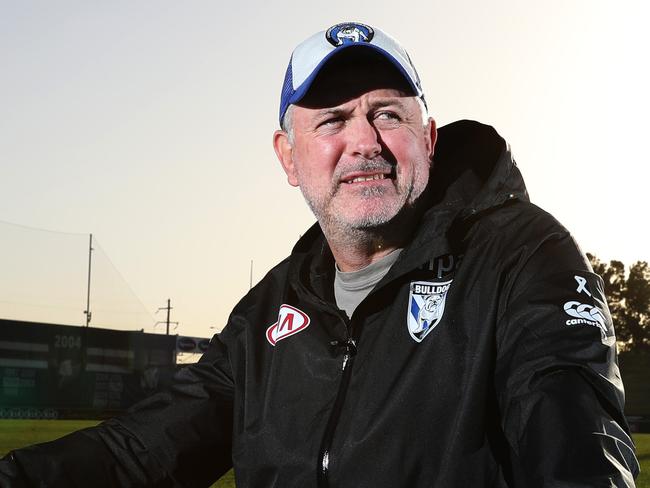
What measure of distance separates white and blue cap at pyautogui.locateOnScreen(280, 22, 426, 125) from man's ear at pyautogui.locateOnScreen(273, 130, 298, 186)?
0.19m

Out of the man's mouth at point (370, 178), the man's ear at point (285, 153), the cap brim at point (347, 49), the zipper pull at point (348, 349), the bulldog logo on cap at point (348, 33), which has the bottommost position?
the zipper pull at point (348, 349)

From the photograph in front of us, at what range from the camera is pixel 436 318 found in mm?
2213

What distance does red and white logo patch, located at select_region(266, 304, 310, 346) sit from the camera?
8.34 ft

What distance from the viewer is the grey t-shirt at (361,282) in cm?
254

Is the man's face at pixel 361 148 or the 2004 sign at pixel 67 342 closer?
the man's face at pixel 361 148

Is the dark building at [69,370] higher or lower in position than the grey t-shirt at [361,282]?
lower

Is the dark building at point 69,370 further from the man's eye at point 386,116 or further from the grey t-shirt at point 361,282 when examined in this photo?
the man's eye at point 386,116

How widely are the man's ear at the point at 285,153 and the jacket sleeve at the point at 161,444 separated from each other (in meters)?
0.53

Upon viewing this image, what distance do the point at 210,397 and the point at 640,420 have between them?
90.3 feet

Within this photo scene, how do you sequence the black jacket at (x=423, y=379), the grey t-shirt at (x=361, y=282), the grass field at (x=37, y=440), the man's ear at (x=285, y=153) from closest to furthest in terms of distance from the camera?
the black jacket at (x=423, y=379), the grey t-shirt at (x=361, y=282), the man's ear at (x=285, y=153), the grass field at (x=37, y=440)

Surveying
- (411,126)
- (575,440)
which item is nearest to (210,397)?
(411,126)

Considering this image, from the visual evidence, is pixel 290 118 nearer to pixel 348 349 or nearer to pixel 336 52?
pixel 336 52

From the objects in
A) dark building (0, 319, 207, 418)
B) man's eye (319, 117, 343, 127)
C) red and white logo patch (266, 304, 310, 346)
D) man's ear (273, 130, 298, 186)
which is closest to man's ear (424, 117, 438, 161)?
man's eye (319, 117, 343, 127)

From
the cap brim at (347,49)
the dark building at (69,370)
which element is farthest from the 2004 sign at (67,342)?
the cap brim at (347,49)
